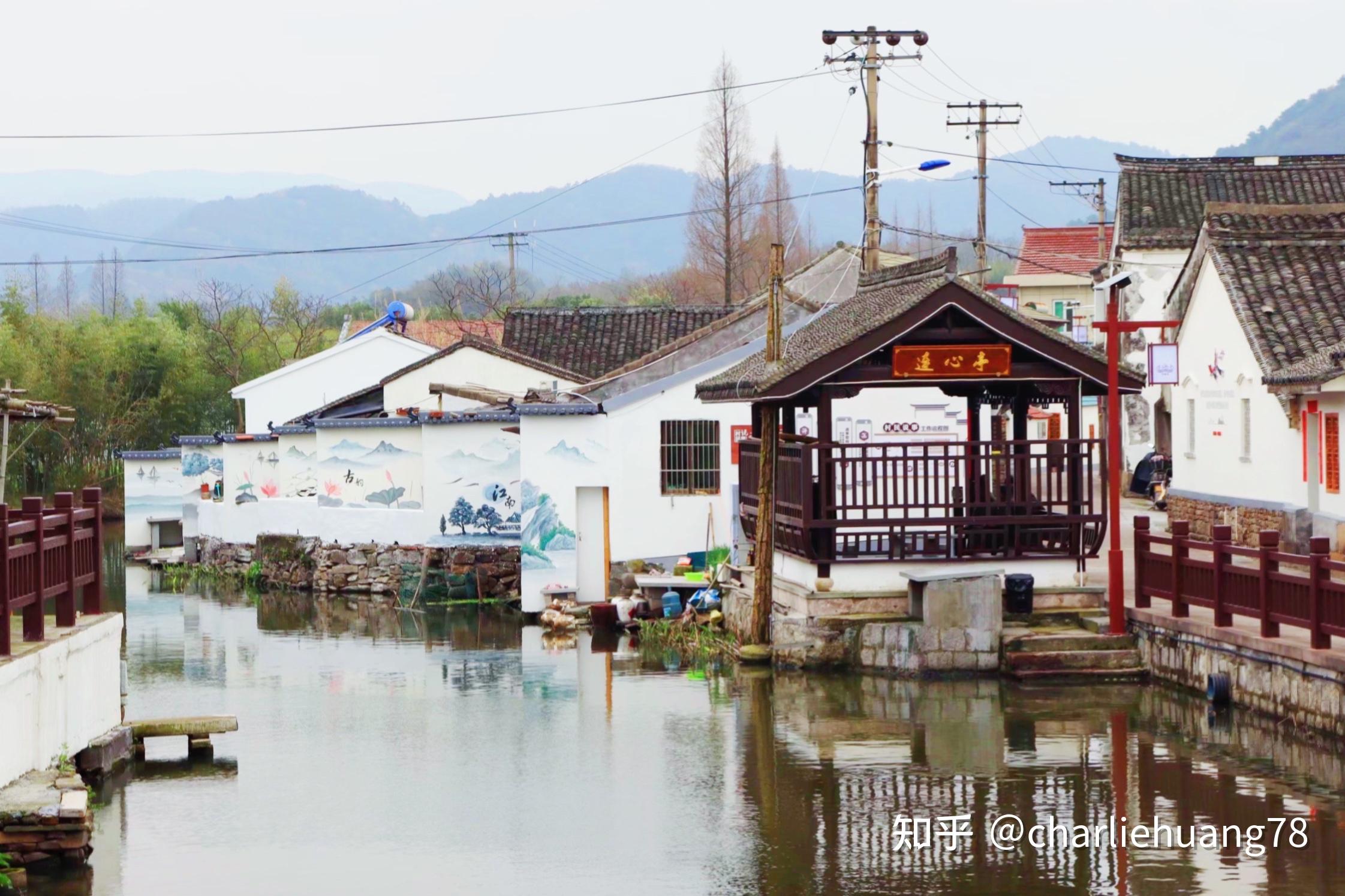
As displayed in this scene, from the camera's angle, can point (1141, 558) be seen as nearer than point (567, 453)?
Answer: Yes

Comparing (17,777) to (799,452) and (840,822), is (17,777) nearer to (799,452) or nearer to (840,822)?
(840,822)

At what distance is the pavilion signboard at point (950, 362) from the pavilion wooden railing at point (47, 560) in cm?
893

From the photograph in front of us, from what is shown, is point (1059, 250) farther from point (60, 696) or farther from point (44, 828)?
point (44, 828)

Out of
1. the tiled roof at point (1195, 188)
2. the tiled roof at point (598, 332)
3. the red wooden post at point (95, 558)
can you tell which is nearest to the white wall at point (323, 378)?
the tiled roof at point (598, 332)

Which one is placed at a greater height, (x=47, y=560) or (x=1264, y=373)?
(x=1264, y=373)

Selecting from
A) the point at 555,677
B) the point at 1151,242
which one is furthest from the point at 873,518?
the point at 1151,242

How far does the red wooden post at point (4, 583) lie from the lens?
12.3 m

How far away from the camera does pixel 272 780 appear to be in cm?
1439

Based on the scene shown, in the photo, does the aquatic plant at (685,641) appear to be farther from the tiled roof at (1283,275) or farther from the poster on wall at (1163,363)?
the tiled roof at (1283,275)

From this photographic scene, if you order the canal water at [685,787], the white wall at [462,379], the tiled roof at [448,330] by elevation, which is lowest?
the canal water at [685,787]

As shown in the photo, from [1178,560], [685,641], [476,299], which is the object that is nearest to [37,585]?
[685,641]

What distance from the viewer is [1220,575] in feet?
55.1

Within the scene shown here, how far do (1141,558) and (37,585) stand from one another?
1203cm

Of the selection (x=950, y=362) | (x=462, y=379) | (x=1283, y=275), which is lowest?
(x=950, y=362)
